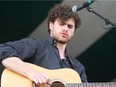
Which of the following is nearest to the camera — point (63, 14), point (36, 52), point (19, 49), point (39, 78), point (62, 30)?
point (39, 78)

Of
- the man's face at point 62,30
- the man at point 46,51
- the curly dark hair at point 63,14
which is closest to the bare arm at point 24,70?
the man at point 46,51

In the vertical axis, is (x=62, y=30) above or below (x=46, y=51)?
above

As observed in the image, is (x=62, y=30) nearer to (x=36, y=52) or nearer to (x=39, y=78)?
(x=36, y=52)

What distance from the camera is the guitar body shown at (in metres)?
1.72

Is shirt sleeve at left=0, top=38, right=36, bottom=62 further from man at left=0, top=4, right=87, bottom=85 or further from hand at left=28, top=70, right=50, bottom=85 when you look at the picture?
hand at left=28, top=70, right=50, bottom=85

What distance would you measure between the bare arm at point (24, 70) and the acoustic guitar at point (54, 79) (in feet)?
0.09

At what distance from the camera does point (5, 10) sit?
10.9 ft

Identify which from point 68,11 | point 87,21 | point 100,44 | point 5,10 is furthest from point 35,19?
point 68,11

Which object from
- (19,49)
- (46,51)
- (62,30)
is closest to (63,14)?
(62,30)

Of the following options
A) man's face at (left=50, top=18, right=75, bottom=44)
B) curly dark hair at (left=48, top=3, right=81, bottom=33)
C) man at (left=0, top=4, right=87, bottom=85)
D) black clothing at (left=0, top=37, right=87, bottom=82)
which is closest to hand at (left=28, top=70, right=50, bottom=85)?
man at (left=0, top=4, right=87, bottom=85)

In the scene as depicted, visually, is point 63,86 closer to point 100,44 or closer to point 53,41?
point 53,41

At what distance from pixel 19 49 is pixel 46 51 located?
0.72 ft

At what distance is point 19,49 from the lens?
1.85 m

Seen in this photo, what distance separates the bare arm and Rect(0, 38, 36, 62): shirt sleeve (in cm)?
3
